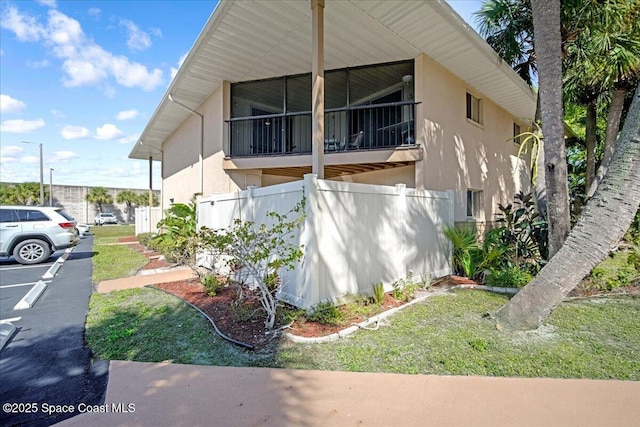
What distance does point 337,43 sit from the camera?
785 cm

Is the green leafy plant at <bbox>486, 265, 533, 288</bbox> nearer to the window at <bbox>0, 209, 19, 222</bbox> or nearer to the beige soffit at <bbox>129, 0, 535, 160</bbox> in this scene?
the beige soffit at <bbox>129, 0, 535, 160</bbox>

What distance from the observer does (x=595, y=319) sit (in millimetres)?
4637

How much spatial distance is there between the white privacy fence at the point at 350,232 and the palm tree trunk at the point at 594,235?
2.19 metres

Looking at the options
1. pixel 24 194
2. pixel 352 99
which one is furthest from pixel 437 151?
pixel 24 194

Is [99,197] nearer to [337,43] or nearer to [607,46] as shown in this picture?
[337,43]

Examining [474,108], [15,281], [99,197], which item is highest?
[474,108]

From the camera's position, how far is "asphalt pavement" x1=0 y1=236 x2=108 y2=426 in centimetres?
278

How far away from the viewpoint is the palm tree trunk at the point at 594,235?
12.7ft

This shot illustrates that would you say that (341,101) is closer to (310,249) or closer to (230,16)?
(230,16)

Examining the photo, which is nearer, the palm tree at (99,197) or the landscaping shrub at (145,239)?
the landscaping shrub at (145,239)

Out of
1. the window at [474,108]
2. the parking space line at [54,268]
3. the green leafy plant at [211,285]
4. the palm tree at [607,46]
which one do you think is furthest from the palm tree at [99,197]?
the palm tree at [607,46]

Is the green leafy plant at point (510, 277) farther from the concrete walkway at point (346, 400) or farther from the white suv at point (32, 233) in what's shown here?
the white suv at point (32, 233)

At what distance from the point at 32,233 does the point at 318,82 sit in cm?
1048

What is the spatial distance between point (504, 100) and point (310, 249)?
10.3 metres
